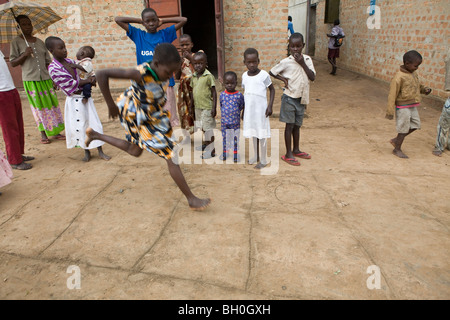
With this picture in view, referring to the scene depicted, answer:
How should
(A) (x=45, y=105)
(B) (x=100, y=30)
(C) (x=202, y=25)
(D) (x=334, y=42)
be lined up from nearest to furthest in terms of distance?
1. (A) (x=45, y=105)
2. (B) (x=100, y=30)
3. (D) (x=334, y=42)
4. (C) (x=202, y=25)

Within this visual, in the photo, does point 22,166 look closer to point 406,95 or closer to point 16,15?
point 16,15

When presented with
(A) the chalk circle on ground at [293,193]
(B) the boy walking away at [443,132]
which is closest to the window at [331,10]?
(B) the boy walking away at [443,132]

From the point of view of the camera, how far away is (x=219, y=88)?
716cm

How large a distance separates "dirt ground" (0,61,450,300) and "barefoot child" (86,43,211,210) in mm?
518

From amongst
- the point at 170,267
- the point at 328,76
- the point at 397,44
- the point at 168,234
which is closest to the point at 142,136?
the point at 168,234

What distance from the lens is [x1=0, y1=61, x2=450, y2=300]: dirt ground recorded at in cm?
198

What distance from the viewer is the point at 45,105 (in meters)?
4.52

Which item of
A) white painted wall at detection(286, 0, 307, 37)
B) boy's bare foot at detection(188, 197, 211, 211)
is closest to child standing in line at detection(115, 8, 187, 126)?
boy's bare foot at detection(188, 197, 211, 211)

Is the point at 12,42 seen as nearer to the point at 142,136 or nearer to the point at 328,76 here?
the point at 142,136

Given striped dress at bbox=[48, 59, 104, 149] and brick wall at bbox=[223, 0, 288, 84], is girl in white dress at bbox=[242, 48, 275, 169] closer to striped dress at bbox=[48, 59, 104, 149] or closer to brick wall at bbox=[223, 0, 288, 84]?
striped dress at bbox=[48, 59, 104, 149]

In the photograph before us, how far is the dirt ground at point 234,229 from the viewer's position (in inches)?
77.9

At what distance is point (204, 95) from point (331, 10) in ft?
32.0

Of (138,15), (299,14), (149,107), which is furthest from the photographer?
(299,14)
